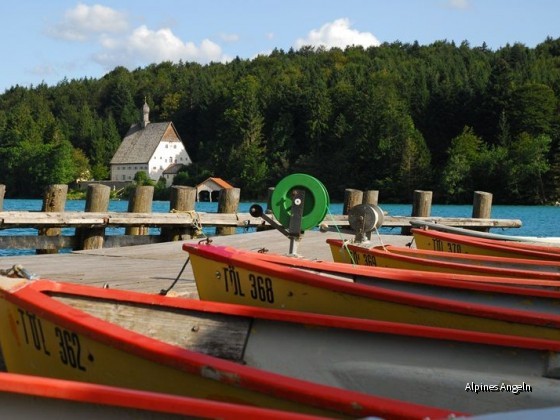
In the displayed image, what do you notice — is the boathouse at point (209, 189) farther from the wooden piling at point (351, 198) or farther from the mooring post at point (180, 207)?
the mooring post at point (180, 207)

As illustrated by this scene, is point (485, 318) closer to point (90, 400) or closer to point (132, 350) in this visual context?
point (132, 350)

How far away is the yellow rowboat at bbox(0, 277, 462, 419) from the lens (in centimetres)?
273

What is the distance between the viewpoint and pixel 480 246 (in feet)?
29.6

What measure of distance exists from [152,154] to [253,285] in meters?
108

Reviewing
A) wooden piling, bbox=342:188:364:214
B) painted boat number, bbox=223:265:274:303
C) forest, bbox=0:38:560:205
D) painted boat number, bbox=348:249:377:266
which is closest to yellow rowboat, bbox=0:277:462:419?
painted boat number, bbox=223:265:274:303

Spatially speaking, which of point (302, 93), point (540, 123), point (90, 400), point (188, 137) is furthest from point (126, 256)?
point (188, 137)

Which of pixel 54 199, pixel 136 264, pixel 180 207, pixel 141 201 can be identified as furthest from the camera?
pixel 180 207

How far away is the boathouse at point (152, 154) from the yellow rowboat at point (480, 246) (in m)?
102

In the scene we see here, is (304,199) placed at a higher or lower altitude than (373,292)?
higher

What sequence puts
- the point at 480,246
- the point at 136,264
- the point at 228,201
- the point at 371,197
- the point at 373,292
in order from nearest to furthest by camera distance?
the point at 373,292, the point at 136,264, the point at 480,246, the point at 228,201, the point at 371,197

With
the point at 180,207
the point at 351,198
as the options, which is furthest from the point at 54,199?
the point at 351,198

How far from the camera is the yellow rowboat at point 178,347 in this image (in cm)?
273

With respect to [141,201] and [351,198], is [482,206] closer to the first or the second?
[351,198]

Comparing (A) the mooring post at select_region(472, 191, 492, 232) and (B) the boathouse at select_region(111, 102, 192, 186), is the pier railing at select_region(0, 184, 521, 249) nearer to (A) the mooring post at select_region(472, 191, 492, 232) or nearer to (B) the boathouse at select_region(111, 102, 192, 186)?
(A) the mooring post at select_region(472, 191, 492, 232)
